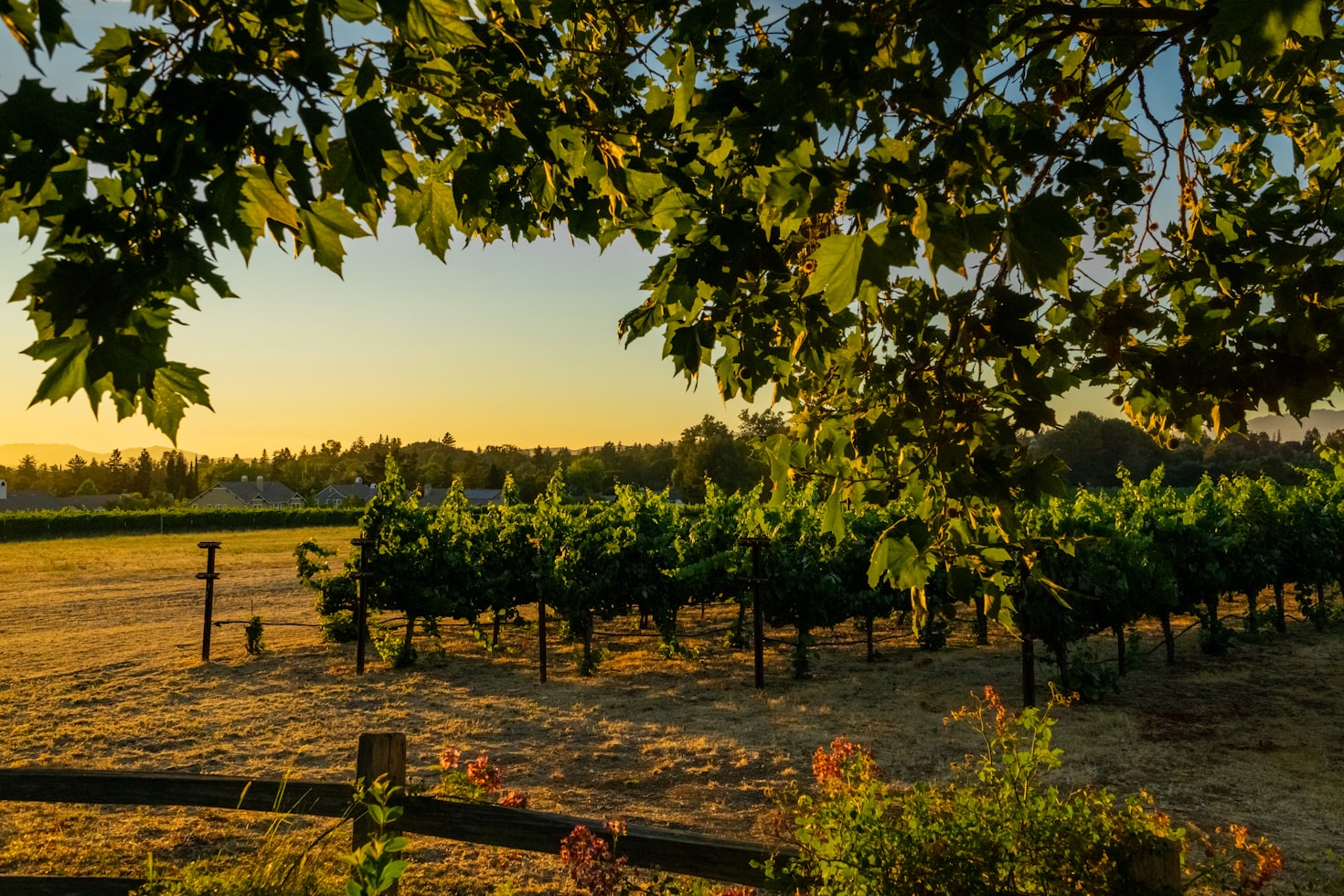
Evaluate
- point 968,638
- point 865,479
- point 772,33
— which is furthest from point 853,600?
point 772,33

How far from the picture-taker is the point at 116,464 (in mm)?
127062

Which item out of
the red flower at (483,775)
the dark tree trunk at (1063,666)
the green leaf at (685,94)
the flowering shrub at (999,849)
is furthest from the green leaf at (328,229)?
the dark tree trunk at (1063,666)

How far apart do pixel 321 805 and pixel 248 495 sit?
108337mm

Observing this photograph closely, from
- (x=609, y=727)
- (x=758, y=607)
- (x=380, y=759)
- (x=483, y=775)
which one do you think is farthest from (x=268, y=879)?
(x=758, y=607)

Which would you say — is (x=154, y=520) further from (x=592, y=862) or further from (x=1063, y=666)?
(x=592, y=862)

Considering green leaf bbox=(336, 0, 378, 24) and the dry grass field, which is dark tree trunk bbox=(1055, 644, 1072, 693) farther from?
green leaf bbox=(336, 0, 378, 24)

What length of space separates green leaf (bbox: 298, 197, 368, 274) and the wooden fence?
2.10 m

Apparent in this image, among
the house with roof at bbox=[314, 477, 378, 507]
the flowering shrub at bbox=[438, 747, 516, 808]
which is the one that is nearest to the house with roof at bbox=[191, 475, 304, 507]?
the house with roof at bbox=[314, 477, 378, 507]

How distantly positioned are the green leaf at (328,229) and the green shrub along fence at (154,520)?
148 feet

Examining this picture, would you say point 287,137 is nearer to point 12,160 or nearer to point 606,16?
point 12,160

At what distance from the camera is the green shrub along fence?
48.4 meters

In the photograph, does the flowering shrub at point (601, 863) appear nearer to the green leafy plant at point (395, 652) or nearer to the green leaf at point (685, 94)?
the green leaf at point (685, 94)

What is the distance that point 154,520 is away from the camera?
174 ft

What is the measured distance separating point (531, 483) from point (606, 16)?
90846 mm
